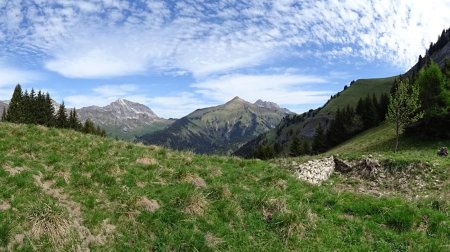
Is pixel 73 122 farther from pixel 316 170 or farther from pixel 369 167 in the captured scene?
pixel 369 167

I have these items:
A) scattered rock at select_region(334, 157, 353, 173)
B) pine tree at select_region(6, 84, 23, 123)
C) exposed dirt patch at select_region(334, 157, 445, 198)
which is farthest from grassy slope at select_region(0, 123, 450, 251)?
pine tree at select_region(6, 84, 23, 123)

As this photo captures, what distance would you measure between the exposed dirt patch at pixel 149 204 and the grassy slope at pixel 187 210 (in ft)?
0.53

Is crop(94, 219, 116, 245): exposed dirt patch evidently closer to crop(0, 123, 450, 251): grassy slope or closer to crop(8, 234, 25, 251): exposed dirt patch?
crop(0, 123, 450, 251): grassy slope

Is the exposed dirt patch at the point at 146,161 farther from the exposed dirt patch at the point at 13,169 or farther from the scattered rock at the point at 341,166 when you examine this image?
the scattered rock at the point at 341,166

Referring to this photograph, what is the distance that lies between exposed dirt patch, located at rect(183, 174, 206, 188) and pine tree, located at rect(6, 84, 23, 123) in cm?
9953

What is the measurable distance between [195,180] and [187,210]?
3.66 meters

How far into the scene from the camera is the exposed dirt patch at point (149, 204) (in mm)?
15750

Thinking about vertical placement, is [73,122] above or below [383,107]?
above

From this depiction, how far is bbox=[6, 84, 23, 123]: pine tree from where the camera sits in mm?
105812

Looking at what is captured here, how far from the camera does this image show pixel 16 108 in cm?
10956

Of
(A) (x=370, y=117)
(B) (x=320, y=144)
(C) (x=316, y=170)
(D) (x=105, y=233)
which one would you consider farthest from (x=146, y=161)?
(A) (x=370, y=117)

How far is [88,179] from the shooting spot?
17250mm

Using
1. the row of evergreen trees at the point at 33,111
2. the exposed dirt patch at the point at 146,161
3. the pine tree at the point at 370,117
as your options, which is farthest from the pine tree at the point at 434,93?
the row of evergreen trees at the point at 33,111

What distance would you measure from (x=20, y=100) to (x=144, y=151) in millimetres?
105807
